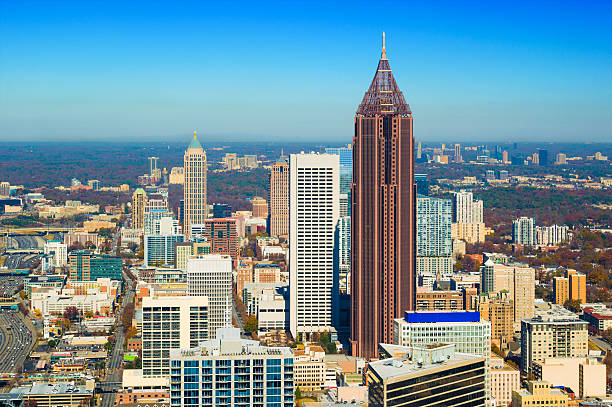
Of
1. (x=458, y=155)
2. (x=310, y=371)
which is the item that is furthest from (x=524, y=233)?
(x=458, y=155)

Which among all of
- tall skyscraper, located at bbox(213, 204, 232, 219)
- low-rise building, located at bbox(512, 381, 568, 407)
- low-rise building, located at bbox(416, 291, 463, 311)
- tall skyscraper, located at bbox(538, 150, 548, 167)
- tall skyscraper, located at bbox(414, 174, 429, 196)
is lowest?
low-rise building, located at bbox(512, 381, 568, 407)

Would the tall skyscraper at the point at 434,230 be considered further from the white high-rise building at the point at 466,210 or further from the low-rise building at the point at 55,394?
the low-rise building at the point at 55,394

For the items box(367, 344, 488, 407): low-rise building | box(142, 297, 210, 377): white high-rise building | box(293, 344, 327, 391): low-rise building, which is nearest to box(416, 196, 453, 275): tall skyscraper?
box(293, 344, 327, 391): low-rise building

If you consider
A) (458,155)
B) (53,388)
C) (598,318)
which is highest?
(458,155)

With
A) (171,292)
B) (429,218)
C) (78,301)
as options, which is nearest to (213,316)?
(171,292)

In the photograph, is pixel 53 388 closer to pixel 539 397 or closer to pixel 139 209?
pixel 539 397

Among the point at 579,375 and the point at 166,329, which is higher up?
the point at 166,329

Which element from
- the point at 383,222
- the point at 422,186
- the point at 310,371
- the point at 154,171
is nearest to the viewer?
the point at 310,371

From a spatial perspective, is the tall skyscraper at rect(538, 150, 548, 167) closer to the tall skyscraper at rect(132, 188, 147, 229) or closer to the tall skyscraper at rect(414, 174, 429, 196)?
the tall skyscraper at rect(414, 174, 429, 196)
